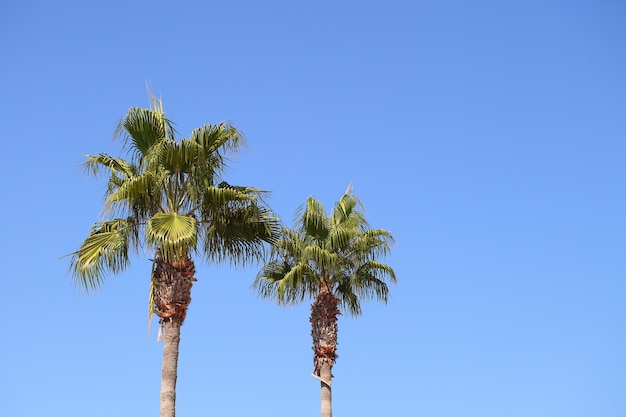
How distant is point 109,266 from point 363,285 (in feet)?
29.1

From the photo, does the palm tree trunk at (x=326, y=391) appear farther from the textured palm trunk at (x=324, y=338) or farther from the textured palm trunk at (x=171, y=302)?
the textured palm trunk at (x=171, y=302)

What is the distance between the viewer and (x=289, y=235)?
85.6 feet

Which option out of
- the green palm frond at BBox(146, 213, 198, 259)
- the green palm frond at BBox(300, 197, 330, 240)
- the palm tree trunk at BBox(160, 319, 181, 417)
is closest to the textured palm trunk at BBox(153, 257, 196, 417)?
the palm tree trunk at BBox(160, 319, 181, 417)

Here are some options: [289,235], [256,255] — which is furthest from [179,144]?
[289,235]

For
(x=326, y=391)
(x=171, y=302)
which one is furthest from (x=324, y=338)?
(x=171, y=302)

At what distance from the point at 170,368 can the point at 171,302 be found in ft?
4.86

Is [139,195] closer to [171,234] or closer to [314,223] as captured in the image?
[171,234]

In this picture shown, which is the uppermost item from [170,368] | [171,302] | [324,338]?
[324,338]

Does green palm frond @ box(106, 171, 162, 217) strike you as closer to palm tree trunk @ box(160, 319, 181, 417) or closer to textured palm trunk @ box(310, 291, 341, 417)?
palm tree trunk @ box(160, 319, 181, 417)

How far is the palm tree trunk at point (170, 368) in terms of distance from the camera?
19656 millimetres

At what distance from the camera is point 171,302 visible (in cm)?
2034

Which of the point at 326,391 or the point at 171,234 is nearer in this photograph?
the point at 171,234

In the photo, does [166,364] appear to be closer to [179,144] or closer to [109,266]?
[109,266]

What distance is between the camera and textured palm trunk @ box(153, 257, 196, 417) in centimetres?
2003
